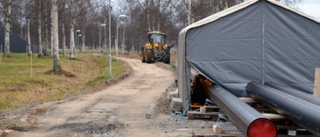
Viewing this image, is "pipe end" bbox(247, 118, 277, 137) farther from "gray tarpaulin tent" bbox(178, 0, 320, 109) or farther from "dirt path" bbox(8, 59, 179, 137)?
"gray tarpaulin tent" bbox(178, 0, 320, 109)

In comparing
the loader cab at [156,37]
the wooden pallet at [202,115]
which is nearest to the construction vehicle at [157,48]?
the loader cab at [156,37]

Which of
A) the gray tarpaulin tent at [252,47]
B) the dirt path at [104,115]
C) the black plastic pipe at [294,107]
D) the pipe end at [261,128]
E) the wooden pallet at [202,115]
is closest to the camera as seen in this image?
the black plastic pipe at [294,107]

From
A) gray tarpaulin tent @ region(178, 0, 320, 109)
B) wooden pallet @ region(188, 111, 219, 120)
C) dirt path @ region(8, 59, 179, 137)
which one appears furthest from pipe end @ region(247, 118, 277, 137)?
gray tarpaulin tent @ region(178, 0, 320, 109)

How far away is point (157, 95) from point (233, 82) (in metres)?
6.05

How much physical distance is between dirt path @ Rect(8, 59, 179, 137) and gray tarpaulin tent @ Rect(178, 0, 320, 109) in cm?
187

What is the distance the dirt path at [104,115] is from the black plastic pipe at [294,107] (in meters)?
2.56

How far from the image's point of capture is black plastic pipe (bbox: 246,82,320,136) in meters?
6.24

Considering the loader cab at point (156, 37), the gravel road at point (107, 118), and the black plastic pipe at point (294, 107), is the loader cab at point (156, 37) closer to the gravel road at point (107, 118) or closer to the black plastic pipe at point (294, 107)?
the gravel road at point (107, 118)

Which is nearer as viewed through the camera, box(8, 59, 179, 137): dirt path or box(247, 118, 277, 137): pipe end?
box(247, 118, 277, 137): pipe end

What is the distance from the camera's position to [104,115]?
40.4 ft

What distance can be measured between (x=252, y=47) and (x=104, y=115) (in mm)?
4456

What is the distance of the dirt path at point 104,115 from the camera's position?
32.4ft

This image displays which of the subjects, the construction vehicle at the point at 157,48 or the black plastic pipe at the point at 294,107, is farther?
the construction vehicle at the point at 157,48

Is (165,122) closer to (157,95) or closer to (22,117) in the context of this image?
(22,117)
